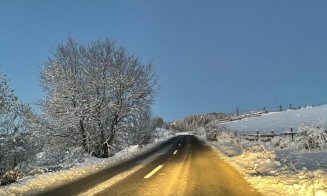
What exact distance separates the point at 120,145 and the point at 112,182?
22.1 metres

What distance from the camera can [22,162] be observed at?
2605cm

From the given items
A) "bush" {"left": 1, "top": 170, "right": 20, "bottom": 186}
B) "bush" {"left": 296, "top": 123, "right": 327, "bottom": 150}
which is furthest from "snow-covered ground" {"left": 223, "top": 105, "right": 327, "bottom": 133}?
"bush" {"left": 1, "top": 170, "right": 20, "bottom": 186}

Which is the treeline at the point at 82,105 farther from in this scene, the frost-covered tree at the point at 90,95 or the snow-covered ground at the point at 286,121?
the snow-covered ground at the point at 286,121

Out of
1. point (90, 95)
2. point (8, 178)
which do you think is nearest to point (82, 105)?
point (90, 95)

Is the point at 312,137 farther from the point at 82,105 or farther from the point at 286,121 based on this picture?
the point at 286,121

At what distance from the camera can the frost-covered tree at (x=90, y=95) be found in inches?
1081

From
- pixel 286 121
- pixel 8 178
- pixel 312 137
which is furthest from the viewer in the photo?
pixel 286 121

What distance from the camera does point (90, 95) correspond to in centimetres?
2816

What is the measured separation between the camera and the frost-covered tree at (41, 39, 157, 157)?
2745 cm

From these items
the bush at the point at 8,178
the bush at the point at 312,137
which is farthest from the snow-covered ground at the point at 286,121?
the bush at the point at 8,178

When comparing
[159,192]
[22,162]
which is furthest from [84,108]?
[159,192]

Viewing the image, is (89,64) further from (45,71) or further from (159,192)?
(159,192)

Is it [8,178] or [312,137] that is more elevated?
[312,137]

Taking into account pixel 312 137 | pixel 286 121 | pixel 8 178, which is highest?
pixel 286 121
